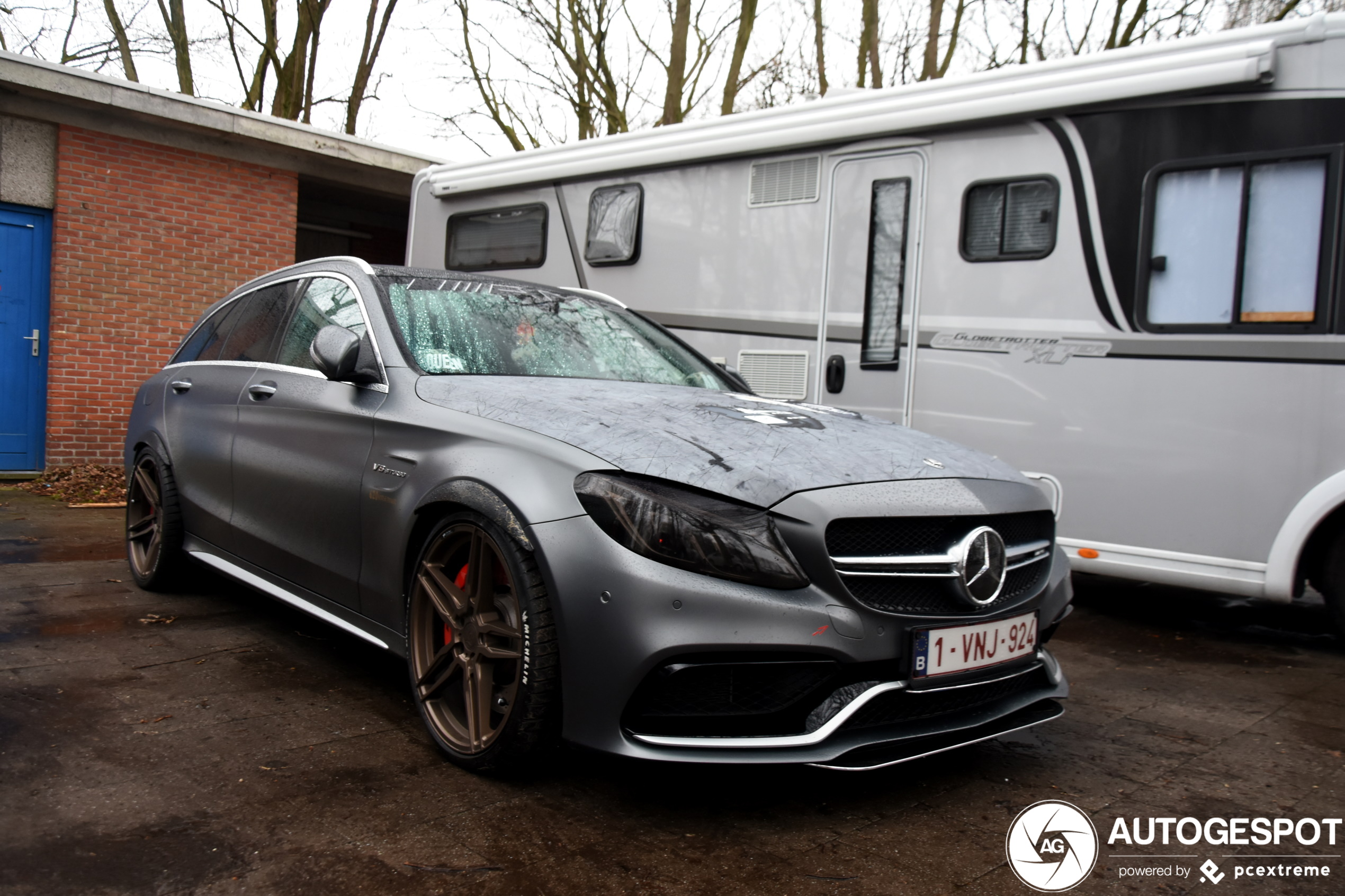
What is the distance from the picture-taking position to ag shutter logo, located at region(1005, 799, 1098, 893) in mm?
2477

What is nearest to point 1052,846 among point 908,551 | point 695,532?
point 908,551

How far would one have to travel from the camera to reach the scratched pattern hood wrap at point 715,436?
268 centimetres

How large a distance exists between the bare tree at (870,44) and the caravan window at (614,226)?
1241 cm

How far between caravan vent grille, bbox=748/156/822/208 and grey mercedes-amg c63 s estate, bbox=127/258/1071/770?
9.05 feet

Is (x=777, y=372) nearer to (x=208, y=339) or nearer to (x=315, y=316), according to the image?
(x=315, y=316)

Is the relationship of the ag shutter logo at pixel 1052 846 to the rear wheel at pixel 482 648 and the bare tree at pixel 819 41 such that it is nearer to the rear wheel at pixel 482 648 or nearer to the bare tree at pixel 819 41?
the rear wheel at pixel 482 648

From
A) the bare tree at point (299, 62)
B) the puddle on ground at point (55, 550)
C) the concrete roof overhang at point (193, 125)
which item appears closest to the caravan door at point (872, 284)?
the puddle on ground at point (55, 550)

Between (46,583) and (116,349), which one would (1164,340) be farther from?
(116,349)

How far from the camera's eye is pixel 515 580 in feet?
8.89

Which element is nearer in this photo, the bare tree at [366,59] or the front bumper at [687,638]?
the front bumper at [687,638]

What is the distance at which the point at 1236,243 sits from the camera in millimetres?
4945

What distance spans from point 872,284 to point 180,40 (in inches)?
715

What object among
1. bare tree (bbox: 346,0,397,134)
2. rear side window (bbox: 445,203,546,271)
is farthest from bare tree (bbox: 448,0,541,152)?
rear side window (bbox: 445,203,546,271)

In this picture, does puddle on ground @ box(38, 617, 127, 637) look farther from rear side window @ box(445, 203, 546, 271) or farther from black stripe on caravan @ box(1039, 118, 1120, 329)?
black stripe on caravan @ box(1039, 118, 1120, 329)
